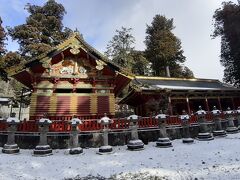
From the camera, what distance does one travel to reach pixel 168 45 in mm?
39281

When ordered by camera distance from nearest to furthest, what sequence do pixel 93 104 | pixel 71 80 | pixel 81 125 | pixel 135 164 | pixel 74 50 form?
pixel 135 164 → pixel 81 125 → pixel 74 50 → pixel 71 80 → pixel 93 104

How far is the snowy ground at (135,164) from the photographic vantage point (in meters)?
7.56

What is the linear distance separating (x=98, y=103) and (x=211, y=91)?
42.2ft

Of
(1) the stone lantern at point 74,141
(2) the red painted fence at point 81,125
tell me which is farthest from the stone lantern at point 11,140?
(1) the stone lantern at point 74,141

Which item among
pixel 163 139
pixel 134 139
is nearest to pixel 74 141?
pixel 134 139

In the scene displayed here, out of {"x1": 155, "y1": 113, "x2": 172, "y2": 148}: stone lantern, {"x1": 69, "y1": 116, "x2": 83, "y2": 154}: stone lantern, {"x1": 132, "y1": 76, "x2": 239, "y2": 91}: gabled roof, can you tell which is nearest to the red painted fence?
{"x1": 69, "y1": 116, "x2": 83, "y2": 154}: stone lantern

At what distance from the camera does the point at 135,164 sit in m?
9.05

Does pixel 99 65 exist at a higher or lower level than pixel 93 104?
higher

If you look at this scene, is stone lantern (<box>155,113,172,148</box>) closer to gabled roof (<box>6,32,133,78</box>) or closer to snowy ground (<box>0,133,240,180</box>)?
snowy ground (<box>0,133,240,180</box>)

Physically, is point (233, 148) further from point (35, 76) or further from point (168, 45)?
point (168, 45)

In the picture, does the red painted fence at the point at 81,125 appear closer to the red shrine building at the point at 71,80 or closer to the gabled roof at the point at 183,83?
the red shrine building at the point at 71,80

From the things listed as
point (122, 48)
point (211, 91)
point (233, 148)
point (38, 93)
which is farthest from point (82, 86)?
point (122, 48)

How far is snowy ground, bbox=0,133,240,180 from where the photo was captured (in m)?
7.56

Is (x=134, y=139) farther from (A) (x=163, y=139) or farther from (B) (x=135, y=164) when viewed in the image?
(B) (x=135, y=164)
